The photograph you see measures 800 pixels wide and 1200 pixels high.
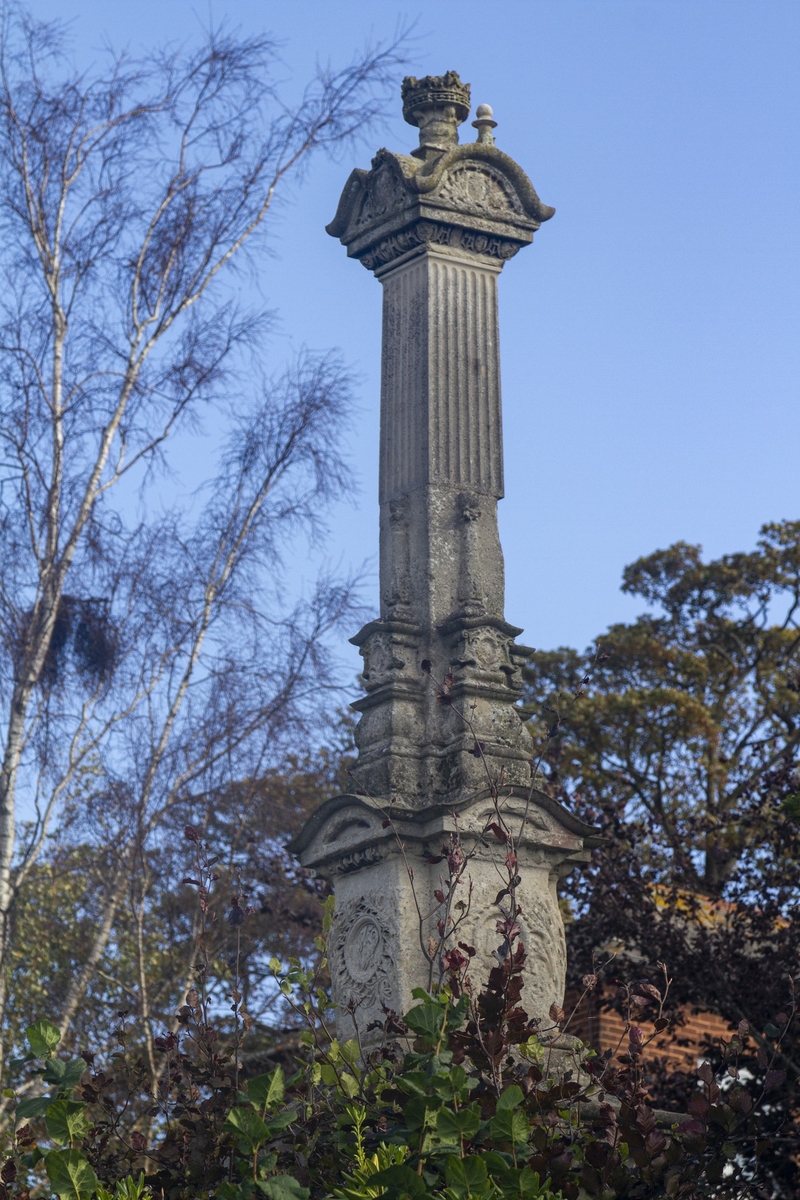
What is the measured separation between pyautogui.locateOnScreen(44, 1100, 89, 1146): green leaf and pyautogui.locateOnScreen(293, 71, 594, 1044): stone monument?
1963mm

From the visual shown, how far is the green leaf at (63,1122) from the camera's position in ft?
16.3

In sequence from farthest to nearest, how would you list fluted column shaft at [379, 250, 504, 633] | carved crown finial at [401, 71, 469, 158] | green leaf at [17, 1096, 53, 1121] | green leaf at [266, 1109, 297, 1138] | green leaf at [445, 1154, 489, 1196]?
carved crown finial at [401, 71, 469, 158] < fluted column shaft at [379, 250, 504, 633] < green leaf at [17, 1096, 53, 1121] < green leaf at [266, 1109, 297, 1138] < green leaf at [445, 1154, 489, 1196]

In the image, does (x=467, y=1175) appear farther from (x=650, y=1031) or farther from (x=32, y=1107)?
(x=650, y=1031)

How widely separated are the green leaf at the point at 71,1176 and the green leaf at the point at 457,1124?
946 mm

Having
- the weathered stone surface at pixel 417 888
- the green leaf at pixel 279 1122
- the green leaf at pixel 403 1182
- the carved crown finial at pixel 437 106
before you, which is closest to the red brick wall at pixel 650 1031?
the weathered stone surface at pixel 417 888

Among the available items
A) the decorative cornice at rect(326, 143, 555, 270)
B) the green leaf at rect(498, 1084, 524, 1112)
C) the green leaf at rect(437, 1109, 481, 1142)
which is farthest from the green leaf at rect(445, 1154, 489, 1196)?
the decorative cornice at rect(326, 143, 555, 270)

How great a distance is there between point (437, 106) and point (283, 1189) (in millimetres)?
5954

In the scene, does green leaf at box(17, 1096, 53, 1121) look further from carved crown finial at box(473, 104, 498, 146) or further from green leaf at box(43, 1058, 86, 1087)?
carved crown finial at box(473, 104, 498, 146)

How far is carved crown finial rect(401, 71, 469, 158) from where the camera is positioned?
874cm

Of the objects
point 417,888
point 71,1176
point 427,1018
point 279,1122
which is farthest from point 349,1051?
point 417,888

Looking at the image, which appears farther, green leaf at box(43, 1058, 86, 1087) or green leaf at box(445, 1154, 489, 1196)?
green leaf at box(43, 1058, 86, 1087)

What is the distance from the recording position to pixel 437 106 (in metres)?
8.79

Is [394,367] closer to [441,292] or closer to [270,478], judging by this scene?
[441,292]

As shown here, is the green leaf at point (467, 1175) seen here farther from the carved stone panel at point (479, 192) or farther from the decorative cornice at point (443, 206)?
the carved stone panel at point (479, 192)
